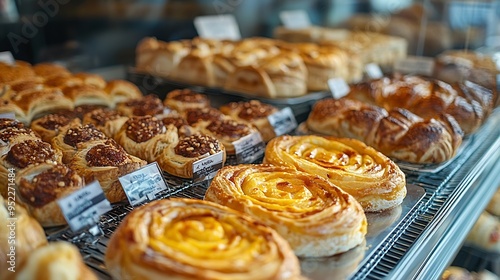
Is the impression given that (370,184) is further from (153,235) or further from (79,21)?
(79,21)

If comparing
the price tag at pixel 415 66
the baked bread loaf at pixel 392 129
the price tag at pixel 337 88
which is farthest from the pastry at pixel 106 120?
the price tag at pixel 415 66

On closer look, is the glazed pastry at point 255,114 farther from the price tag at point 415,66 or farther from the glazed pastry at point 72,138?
the price tag at point 415,66

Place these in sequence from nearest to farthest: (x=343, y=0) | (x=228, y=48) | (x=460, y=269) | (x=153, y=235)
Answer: (x=153, y=235)
(x=460, y=269)
(x=228, y=48)
(x=343, y=0)

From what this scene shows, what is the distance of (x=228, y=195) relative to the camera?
2.00 metres

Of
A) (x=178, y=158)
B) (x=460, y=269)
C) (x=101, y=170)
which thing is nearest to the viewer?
(x=101, y=170)

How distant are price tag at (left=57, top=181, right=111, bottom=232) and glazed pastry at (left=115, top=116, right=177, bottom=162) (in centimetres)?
75

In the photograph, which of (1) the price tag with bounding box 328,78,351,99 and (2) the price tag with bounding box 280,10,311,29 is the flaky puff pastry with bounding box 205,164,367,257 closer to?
(1) the price tag with bounding box 328,78,351,99

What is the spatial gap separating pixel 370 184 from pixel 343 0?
16.2ft

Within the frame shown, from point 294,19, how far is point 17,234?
17.1 feet

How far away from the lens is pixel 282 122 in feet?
10.8

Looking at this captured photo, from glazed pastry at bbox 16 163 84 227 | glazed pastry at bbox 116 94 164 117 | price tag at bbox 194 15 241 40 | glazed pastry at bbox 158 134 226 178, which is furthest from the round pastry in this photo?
price tag at bbox 194 15 241 40

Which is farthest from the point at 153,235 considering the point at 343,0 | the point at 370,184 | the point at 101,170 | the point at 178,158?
the point at 343,0

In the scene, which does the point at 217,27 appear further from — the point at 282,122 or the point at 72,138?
the point at 72,138

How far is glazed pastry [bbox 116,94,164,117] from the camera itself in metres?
3.15
